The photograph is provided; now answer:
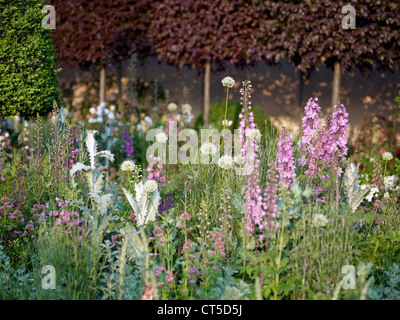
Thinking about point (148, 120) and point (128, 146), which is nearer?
point (128, 146)

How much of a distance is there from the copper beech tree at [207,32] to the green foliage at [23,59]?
314 centimetres

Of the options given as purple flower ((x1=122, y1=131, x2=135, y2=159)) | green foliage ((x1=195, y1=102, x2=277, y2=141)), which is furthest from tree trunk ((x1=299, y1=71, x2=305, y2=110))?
→ purple flower ((x1=122, y1=131, x2=135, y2=159))

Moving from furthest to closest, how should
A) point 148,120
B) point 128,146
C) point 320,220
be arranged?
point 148,120 → point 128,146 → point 320,220

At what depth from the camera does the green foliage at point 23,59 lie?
489cm

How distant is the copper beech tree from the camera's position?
7547 millimetres

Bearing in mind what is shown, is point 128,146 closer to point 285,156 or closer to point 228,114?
point 228,114

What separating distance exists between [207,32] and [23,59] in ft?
12.0

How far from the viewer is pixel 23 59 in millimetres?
4953

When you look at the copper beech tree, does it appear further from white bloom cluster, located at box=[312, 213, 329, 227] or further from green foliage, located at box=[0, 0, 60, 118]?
white bloom cluster, located at box=[312, 213, 329, 227]

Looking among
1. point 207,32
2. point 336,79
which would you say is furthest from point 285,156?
point 207,32

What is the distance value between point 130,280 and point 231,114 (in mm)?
5253

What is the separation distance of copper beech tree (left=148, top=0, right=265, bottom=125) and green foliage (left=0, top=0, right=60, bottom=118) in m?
3.14

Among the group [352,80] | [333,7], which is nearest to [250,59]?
[333,7]

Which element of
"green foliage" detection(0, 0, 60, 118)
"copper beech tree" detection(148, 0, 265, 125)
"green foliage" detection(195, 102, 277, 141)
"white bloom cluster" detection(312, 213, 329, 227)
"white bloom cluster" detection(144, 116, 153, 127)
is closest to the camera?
"white bloom cluster" detection(312, 213, 329, 227)
